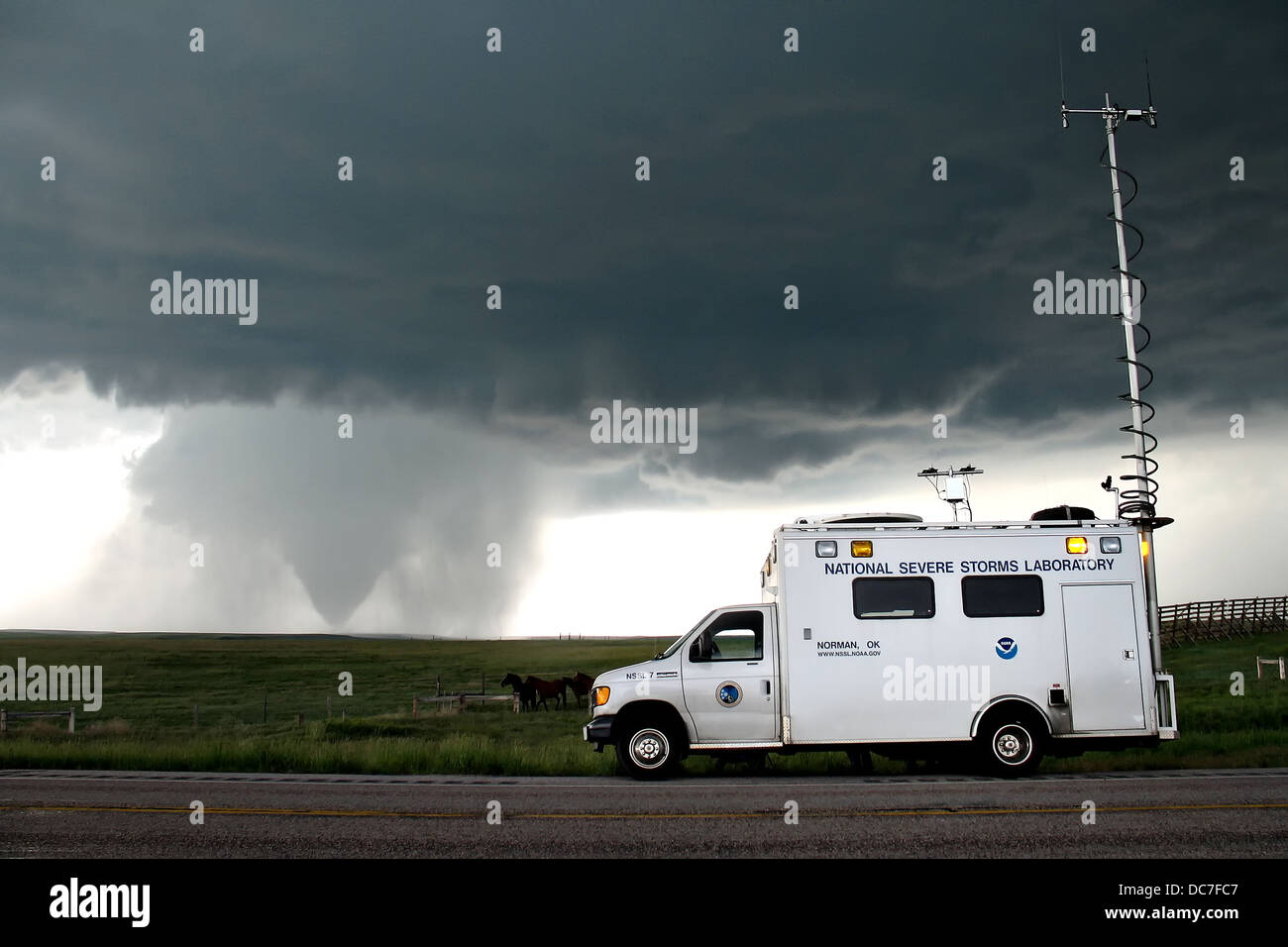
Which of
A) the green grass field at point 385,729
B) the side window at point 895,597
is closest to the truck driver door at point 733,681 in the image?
the green grass field at point 385,729

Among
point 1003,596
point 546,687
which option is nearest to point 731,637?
point 1003,596

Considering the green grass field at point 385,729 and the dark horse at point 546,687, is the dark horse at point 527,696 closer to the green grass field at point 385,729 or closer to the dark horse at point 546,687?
the dark horse at point 546,687

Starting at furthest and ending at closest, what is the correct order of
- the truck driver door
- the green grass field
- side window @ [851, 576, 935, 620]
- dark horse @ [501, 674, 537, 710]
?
dark horse @ [501, 674, 537, 710] < the green grass field < the truck driver door < side window @ [851, 576, 935, 620]

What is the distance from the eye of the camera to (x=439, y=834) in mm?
9148

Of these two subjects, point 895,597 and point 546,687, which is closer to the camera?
point 895,597

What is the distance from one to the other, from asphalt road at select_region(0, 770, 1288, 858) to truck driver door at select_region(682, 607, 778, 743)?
0.85 metres

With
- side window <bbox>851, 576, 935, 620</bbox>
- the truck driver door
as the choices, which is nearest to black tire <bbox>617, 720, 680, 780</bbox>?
the truck driver door

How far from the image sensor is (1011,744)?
14.4m

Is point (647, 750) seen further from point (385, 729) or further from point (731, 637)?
point (385, 729)

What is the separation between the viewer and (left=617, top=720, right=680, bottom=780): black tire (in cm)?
1443

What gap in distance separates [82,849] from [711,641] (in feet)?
27.8

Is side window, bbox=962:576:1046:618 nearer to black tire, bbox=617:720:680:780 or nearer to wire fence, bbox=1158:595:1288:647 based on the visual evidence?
black tire, bbox=617:720:680:780

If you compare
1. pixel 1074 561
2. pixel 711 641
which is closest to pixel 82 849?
pixel 711 641

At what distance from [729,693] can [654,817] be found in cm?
459
